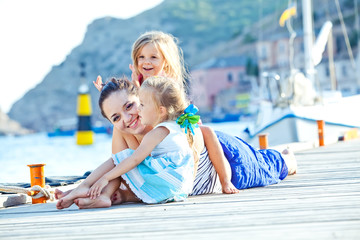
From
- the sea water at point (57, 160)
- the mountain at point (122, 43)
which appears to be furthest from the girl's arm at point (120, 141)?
the mountain at point (122, 43)

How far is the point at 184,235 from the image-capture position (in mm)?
2553

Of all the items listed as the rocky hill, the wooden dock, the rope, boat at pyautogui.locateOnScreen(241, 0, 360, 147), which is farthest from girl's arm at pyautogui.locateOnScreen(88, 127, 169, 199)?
the rocky hill

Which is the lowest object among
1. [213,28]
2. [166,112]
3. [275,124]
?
[275,124]

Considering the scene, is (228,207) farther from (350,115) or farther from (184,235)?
(350,115)

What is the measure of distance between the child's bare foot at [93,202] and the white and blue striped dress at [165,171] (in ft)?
0.62

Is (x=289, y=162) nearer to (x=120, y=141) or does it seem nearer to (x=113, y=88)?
(x=120, y=141)

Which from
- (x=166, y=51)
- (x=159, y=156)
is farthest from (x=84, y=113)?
(x=159, y=156)

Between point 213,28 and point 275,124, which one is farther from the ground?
point 213,28

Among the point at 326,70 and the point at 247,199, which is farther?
the point at 326,70

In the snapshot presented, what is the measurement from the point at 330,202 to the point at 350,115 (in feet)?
36.2

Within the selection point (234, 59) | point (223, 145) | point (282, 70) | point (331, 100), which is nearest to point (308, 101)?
point (331, 100)

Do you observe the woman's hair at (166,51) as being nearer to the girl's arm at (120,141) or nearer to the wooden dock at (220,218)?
the girl's arm at (120,141)

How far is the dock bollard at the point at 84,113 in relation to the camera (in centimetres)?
2312

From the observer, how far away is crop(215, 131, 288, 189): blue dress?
4.04 meters
